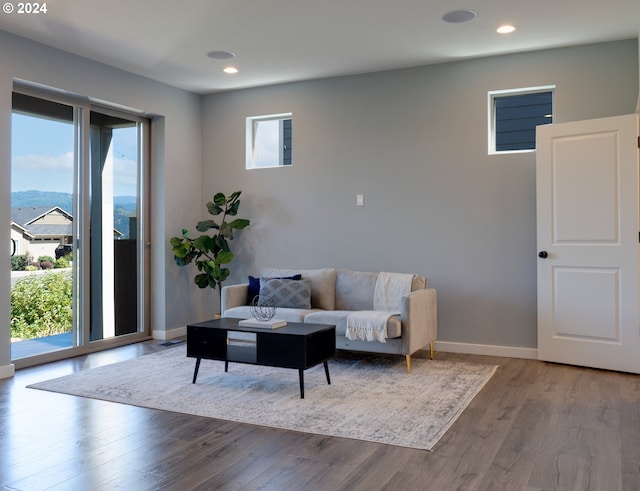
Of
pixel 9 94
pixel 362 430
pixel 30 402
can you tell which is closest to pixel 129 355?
pixel 30 402

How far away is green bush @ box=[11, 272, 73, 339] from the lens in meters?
4.74

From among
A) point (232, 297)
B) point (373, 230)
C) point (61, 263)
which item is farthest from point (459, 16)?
point (61, 263)

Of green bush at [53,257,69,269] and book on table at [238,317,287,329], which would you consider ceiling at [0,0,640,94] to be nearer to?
green bush at [53,257,69,269]

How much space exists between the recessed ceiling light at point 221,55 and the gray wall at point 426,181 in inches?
42.3

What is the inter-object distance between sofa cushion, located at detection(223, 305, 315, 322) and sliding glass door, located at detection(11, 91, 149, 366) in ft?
4.56

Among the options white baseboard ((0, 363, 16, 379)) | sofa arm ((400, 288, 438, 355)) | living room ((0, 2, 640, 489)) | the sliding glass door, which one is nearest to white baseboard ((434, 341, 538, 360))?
living room ((0, 2, 640, 489))

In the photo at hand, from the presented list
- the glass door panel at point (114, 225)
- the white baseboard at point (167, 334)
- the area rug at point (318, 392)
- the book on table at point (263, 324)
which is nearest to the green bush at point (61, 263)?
the glass door panel at point (114, 225)

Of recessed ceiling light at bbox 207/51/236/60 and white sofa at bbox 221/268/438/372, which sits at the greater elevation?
recessed ceiling light at bbox 207/51/236/60

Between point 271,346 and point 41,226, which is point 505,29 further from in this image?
point 41,226

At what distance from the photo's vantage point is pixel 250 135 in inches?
255

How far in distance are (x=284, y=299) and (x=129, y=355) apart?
5.18 feet

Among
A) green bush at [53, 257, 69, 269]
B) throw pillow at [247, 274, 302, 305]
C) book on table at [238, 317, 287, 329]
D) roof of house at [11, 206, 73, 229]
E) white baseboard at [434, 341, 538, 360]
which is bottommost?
white baseboard at [434, 341, 538, 360]

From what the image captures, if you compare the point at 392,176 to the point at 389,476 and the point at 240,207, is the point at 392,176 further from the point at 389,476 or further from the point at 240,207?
the point at 389,476

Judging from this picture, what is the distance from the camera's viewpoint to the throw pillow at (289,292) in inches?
203
